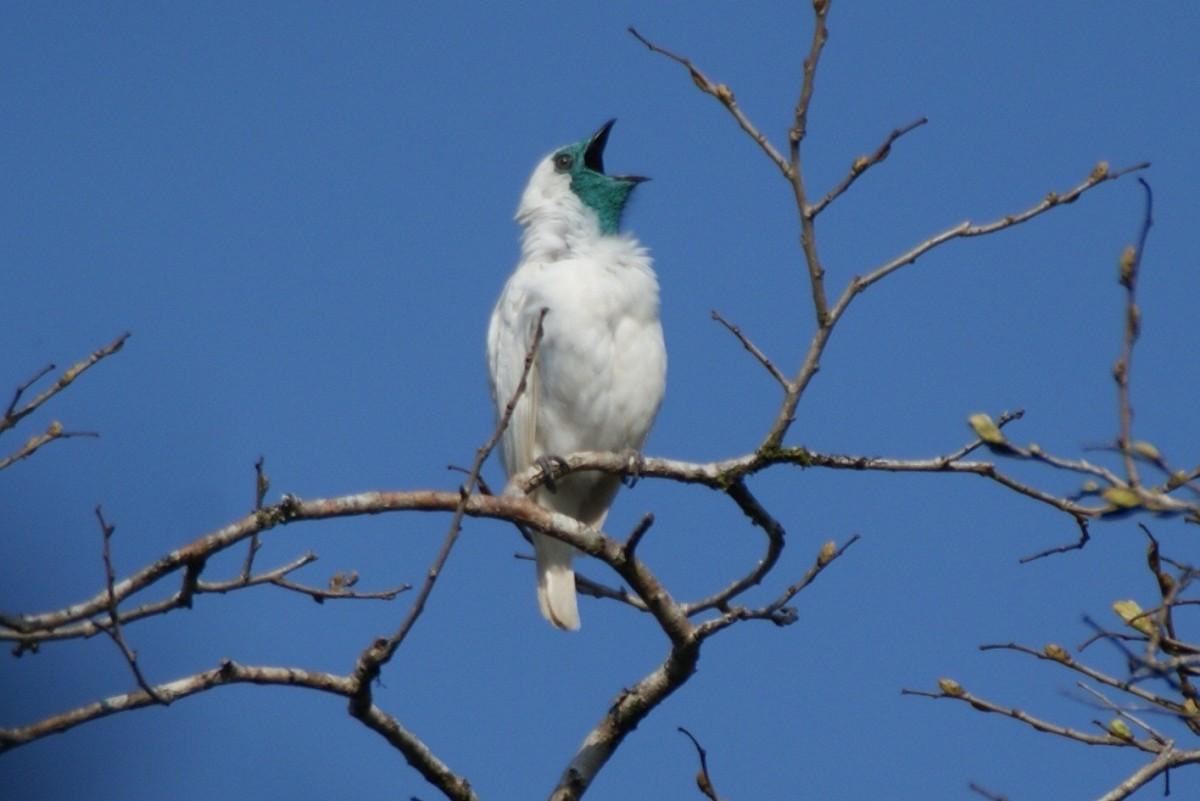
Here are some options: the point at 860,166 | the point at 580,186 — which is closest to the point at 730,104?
the point at 860,166

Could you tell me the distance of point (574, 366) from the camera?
8.49 m

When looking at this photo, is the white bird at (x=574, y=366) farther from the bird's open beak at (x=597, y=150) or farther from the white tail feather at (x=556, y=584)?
the bird's open beak at (x=597, y=150)

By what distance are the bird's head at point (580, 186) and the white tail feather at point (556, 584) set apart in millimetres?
2078

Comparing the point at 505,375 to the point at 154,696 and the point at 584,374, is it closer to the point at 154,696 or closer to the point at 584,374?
the point at 584,374

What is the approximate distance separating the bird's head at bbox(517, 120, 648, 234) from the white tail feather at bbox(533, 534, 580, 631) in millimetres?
2078

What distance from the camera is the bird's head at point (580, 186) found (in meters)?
9.62

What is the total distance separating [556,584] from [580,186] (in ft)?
8.74

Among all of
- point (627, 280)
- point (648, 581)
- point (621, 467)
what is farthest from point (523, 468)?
point (648, 581)

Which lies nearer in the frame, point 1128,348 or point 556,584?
point 1128,348

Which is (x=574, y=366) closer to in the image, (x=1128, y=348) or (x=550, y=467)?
(x=550, y=467)

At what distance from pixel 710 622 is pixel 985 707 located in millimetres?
1056

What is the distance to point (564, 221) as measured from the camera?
936cm

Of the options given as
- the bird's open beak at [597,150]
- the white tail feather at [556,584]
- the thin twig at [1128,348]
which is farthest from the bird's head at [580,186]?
the thin twig at [1128,348]

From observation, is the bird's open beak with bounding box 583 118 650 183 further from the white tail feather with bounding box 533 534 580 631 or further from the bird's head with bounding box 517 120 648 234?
the white tail feather with bounding box 533 534 580 631
